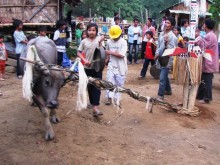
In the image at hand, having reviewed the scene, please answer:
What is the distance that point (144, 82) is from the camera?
1001 cm

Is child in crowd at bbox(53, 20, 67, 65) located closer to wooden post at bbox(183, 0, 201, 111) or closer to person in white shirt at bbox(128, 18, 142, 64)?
person in white shirt at bbox(128, 18, 142, 64)

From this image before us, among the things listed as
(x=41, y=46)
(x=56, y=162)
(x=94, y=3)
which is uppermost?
(x=94, y=3)

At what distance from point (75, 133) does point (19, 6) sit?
8.53 m

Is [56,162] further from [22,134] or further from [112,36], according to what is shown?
[112,36]

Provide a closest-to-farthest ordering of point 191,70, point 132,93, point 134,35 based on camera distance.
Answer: point 132,93 → point 191,70 → point 134,35

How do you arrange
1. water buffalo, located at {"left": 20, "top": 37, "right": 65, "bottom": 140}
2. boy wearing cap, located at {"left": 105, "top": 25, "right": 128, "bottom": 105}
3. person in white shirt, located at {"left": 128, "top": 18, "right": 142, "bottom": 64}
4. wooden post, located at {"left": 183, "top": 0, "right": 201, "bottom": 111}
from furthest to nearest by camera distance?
person in white shirt, located at {"left": 128, "top": 18, "right": 142, "bottom": 64} → boy wearing cap, located at {"left": 105, "top": 25, "right": 128, "bottom": 105} → wooden post, located at {"left": 183, "top": 0, "right": 201, "bottom": 111} → water buffalo, located at {"left": 20, "top": 37, "right": 65, "bottom": 140}

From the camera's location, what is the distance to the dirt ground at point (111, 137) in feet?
14.9

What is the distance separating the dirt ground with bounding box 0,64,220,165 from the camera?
454 centimetres

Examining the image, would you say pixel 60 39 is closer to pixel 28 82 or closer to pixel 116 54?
pixel 116 54

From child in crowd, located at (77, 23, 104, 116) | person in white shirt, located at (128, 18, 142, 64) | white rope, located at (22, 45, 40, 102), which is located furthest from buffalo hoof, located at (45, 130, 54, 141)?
person in white shirt, located at (128, 18, 142, 64)

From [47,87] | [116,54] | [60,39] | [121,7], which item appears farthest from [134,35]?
[121,7]

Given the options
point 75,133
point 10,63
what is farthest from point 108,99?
point 10,63

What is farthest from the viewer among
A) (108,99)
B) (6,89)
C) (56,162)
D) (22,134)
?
(6,89)

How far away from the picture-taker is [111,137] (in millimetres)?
5277
